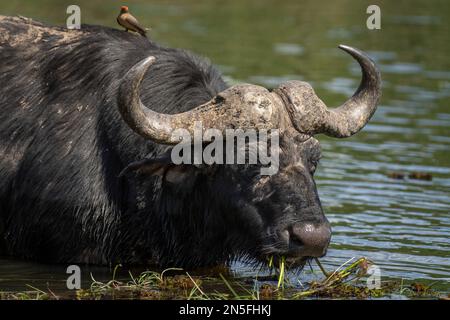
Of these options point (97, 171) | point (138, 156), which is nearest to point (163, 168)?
point (138, 156)

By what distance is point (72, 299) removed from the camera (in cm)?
749

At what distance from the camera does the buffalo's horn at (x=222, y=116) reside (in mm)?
7582

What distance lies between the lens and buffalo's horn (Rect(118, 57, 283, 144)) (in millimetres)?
7582

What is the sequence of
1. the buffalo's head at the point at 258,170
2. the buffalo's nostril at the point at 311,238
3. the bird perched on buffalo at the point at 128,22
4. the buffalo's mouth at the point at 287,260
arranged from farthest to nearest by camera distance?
the bird perched on buffalo at the point at 128,22 < the buffalo's mouth at the point at 287,260 < the buffalo's head at the point at 258,170 < the buffalo's nostril at the point at 311,238

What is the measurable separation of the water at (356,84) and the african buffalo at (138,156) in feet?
1.37

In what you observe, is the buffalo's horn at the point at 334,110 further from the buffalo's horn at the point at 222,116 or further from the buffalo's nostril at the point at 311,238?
the buffalo's nostril at the point at 311,238

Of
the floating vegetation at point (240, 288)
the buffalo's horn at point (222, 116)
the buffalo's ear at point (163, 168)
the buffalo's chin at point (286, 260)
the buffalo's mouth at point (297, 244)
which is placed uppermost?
the buffalo's horn at point (222, 116)

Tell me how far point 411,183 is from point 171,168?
438cm

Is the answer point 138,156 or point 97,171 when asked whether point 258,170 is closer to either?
point 138,156

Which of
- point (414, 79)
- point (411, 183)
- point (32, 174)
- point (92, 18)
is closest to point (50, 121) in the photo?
point (32, 174)

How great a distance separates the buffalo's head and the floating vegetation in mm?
253

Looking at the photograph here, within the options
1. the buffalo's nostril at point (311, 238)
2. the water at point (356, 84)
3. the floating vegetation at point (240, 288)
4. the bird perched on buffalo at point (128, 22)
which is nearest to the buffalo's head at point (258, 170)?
the buffalo's nostril at point (311, 238)

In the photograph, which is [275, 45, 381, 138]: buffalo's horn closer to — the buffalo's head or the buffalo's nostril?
the buffalo's head
